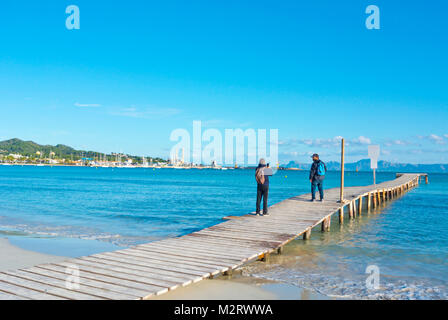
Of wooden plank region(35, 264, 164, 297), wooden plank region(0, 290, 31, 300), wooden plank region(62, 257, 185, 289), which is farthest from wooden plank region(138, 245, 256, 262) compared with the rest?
wooden plank region(0, 290, 31, 300)

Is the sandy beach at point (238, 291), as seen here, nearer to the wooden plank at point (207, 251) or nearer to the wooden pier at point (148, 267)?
the wooden pier at point (148, 267)

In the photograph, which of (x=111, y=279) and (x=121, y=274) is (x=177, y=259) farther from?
(x=111, y=279)

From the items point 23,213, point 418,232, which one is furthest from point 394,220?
point 23,213

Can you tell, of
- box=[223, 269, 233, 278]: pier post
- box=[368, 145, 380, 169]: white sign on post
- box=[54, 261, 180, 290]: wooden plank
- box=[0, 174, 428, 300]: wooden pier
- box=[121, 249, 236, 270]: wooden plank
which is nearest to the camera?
box=[0, 174, 428, 300]: wooden pier

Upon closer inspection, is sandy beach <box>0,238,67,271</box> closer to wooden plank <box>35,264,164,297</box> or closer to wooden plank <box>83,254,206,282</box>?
wooden plank <box>83,254,206,282</box>

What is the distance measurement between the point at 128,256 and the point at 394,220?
1730 cm

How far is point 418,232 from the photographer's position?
16.3 metres

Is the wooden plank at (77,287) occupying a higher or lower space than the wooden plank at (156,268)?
higher

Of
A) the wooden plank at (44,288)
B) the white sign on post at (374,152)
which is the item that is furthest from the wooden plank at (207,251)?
the white sign on post at (374,152)

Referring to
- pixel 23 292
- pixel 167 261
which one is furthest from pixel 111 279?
pixel 167 261

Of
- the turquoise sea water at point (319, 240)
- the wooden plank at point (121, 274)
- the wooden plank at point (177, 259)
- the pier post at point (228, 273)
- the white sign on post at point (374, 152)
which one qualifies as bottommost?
the turquoise sea water at point (319, 240)

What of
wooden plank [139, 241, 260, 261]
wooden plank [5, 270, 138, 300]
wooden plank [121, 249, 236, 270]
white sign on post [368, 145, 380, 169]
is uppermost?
white sign on post [368, 145, 380, 169]
